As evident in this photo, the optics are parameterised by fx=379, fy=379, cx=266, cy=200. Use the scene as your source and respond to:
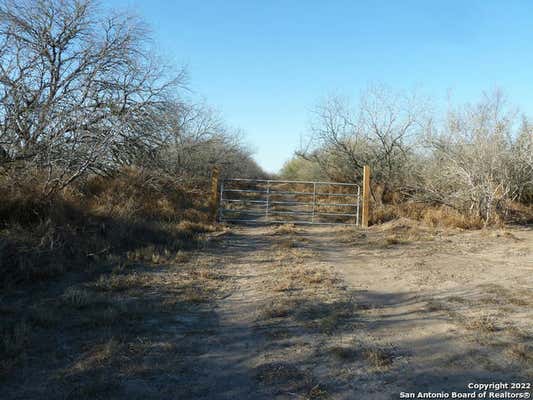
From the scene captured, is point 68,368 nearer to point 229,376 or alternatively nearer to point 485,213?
point 229,376

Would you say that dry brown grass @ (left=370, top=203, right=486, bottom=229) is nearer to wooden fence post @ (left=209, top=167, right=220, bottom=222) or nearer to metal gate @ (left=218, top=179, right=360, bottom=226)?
metal gate @ (left=218, top=179, right=360, bottom=226)

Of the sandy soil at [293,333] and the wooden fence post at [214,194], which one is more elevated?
the wooden fence post at [214,194]

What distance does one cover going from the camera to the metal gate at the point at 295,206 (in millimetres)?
12664

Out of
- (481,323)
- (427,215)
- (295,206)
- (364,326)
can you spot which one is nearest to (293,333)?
(364,326)

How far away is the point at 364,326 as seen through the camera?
439 centimetres

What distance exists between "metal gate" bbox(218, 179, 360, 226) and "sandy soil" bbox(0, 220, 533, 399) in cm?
472

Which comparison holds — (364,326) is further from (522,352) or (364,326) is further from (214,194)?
(214,194)

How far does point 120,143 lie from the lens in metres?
11.7

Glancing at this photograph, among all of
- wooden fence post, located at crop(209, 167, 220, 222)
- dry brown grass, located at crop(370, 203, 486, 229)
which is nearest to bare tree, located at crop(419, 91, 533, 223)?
dry brown grass, located at crop(370, 203, 486, 229)

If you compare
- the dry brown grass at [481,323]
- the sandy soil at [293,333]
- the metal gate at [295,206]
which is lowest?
the sandy soil at [293,333]

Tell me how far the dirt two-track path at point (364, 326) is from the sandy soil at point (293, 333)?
0.02 meters

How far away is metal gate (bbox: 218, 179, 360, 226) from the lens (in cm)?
1266

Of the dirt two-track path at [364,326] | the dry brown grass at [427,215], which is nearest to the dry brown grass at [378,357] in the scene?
the dirt two-track path at [364,326]

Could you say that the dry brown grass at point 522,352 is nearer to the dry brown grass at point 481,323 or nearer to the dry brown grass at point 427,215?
the dry brown grass at point 481,323
